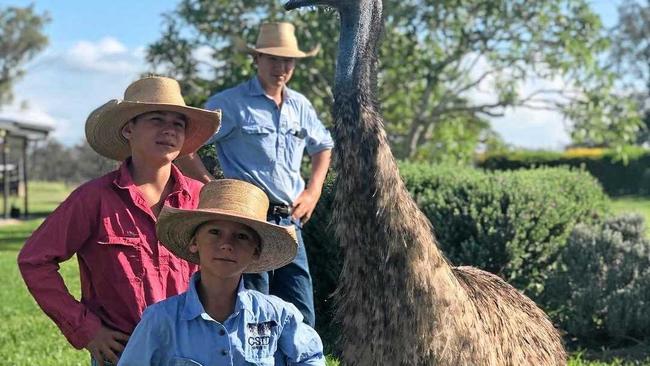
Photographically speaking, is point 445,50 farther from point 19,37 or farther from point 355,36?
point 19,37

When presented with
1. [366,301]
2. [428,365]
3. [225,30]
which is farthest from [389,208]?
[225,30]

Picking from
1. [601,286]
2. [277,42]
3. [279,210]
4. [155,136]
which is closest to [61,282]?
[155,136]

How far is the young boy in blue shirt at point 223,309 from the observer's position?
9.90ft

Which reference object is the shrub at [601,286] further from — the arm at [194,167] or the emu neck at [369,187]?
the emu neck at [369,187]

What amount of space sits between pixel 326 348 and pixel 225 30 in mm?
8960

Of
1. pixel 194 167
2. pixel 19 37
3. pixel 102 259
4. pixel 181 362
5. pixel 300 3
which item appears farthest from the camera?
pixel 19 37

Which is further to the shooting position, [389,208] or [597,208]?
[597,208]

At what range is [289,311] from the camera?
10.5 ft

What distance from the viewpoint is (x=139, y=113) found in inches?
145

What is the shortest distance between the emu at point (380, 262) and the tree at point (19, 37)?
186ft

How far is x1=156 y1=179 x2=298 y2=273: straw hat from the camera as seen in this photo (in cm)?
306

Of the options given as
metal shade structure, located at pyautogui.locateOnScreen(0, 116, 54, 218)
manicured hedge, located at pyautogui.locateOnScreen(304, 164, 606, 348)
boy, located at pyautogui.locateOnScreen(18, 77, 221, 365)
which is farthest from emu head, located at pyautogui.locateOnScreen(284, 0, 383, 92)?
metal shade structure, located at pyautogui.locateOnScreen(0, 116, 54, 218)

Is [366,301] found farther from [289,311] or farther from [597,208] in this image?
[597,208]

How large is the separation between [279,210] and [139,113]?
180cm
